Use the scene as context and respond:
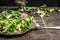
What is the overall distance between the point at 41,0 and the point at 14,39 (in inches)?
32.7

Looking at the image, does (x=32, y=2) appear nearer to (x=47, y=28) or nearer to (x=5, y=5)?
(x=5, y=5)

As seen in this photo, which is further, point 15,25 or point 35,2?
point 35,2

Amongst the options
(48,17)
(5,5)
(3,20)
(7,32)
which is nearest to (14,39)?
(7,32)

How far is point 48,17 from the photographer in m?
1.66

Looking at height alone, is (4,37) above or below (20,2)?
below

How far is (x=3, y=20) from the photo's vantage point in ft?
4.70

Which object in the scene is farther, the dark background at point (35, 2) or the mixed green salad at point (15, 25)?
the dark background at point (35, 2)

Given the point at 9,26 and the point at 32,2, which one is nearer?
the point at 9,26

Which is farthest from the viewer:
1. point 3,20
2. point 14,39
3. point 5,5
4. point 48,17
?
point 5,5

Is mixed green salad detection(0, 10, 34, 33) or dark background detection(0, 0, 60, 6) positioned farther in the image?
dark background detection(0, 0, 60, 6)

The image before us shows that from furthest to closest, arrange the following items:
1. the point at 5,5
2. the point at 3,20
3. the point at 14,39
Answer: the point at 5,5
the point at 3,20
the point at 14,39

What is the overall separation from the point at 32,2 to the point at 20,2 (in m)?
0.30

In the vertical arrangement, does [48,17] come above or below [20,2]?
below

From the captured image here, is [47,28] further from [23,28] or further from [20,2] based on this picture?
[20,2]
